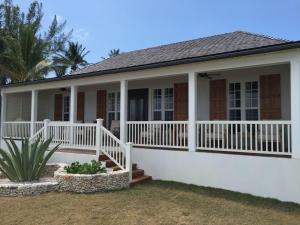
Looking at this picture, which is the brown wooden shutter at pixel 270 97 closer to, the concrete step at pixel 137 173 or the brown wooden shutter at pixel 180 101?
the brown wooden shutter at pixel 180 101

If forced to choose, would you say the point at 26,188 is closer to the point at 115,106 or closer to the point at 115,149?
the point at 115,149

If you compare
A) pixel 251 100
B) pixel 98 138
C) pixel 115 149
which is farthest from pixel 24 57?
pixel 251 100

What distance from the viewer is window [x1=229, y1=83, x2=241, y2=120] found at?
34.8 feet

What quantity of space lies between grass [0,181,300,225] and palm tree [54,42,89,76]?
21397 millimetres

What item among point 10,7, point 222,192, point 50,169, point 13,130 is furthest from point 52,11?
point 222,192

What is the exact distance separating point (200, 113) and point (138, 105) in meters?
2.84

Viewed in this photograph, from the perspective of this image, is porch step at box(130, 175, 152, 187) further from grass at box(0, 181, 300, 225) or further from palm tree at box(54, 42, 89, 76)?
palm tree at box(54, 42, 89, 76)

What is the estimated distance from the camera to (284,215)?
21.0ft

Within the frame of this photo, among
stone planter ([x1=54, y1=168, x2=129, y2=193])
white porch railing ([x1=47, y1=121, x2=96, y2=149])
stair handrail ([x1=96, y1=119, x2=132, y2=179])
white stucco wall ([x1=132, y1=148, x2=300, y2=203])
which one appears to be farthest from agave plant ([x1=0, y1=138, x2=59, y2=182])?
white stucco wall ([x1=132, y1=148, x2=300, y2=203])

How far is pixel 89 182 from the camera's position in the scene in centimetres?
803

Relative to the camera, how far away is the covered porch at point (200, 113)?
28.0ft

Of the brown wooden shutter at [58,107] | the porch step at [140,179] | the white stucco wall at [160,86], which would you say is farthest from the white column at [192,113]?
the brown wooden shutter at [58,107]

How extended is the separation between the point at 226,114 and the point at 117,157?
153 inches

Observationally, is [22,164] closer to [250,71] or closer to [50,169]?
[50,169]
